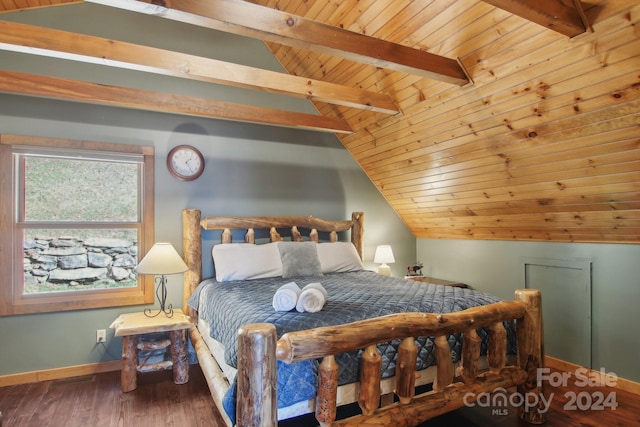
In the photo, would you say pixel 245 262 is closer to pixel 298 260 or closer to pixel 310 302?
pixel 298 260

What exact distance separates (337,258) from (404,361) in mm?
1869

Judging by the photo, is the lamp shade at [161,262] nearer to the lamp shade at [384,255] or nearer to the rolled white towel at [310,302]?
the rolled white towel at [310,302]

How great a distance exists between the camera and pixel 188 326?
9.35 ft

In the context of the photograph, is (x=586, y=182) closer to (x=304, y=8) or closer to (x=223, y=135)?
(x=304, y=8)

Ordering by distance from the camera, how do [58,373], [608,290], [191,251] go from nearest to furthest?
[608,290], [58,373], [191,251]

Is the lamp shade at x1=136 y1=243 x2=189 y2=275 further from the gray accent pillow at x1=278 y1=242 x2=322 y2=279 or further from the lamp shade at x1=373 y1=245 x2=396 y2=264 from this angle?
the lamp shade at x1=373 y1=245 x2=396 y2=264

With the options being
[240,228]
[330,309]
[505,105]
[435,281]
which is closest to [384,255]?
[435,281]

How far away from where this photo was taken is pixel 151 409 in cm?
243

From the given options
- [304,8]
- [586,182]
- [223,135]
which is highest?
→ [304,8]

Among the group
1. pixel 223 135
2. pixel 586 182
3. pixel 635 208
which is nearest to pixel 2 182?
pixel 223 135

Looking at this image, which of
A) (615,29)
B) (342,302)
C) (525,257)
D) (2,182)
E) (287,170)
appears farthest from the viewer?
(287,170)

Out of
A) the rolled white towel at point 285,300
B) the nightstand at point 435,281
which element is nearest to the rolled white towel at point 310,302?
the rolled white towel at point 285,300

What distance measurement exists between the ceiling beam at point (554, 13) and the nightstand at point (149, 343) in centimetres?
287

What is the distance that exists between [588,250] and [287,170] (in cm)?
278
